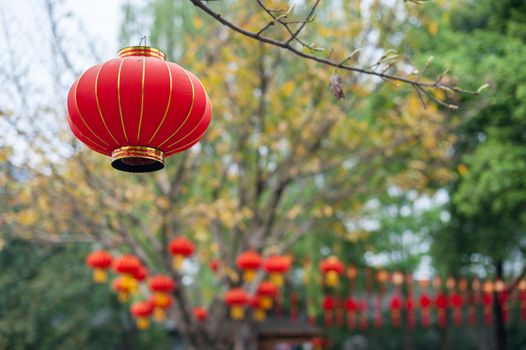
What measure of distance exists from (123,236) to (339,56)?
11.5 feet

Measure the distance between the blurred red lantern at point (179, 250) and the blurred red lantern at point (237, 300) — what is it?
83cm

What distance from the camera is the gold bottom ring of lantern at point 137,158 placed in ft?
8.20

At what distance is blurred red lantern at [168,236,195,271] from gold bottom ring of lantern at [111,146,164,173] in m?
4.79

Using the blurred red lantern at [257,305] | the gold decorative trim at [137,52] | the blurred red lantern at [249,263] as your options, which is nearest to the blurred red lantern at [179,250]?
the blurred red lantern at [249,263]

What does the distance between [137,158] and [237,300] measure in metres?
5.38

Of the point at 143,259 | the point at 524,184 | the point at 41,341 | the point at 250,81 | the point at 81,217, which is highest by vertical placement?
the point at 250,81

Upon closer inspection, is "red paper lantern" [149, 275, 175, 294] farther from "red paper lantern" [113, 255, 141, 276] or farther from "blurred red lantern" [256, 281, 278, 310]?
"blurred red lantern" [256, 281, 278, 310]

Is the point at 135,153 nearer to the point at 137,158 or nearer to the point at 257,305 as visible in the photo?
the point at 137,158

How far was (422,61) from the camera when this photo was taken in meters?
8.36

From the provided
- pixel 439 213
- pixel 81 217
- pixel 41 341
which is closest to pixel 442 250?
pixel 439 213

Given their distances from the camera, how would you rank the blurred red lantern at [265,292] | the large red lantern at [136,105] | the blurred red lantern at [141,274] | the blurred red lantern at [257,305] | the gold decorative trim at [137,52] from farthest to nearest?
the blurred red lantern at [265,292] < the blurred red lantern at [257,305] < the blurred red lantern at [141,274] < the gold decorative trim at [137,52] < the large red lantern at [136,105]

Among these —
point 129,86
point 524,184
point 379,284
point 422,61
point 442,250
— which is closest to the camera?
point 129,86

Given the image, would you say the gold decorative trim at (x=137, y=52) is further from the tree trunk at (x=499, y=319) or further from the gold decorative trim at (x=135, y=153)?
the tree trunk at (x=499, y=319)

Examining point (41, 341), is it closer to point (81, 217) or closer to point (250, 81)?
point (81, 217)
